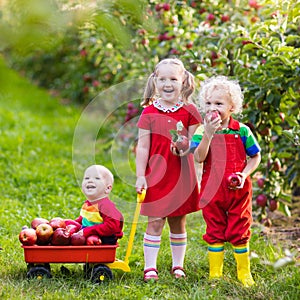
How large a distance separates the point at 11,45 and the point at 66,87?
8848mm

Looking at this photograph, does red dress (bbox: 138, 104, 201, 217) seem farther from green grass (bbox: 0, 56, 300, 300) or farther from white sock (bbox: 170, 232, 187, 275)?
green grass (bbox: 0, 56, 300, 300)

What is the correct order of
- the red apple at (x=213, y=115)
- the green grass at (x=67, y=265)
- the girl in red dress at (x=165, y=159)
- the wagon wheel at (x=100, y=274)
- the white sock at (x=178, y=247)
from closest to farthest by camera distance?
the green grass at (x=67, y=265) < the red apple at (x=213, y=115) < the wagon wheel at (x=100, y=274) < the girl in red dress at (x=165, y=159) < the white sock at (x=178, y=247)

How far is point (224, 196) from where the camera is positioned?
2916 mm

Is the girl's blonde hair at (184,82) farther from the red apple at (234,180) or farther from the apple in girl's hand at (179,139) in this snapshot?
the red apple at (234,180)

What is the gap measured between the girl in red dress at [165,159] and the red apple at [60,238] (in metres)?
0.43

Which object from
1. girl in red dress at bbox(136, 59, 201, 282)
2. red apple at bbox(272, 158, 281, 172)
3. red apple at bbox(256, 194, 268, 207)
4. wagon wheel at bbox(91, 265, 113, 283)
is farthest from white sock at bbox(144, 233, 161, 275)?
red apple at bbox(272, 158, 281, 172)

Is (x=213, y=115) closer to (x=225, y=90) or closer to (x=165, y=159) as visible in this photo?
(x=225, y=90)

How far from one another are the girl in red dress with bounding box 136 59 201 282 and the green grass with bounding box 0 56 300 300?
0.23m

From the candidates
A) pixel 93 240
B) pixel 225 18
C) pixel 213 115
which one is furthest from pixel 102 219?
pixel 225 18

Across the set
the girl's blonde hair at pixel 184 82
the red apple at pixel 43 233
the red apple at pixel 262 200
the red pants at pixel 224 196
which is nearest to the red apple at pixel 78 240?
the red apple at pixel 43 233

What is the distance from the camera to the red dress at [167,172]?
297 centimetres

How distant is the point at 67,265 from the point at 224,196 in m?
1.00

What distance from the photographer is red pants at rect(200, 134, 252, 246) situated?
2.90 m

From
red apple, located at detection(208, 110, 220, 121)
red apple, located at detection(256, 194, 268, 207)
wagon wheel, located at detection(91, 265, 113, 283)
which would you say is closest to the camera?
red apple, located at detection(208, 110, 220, 121)
